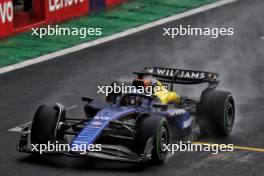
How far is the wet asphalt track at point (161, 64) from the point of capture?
53.1 feet

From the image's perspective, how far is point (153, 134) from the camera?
15945 mm

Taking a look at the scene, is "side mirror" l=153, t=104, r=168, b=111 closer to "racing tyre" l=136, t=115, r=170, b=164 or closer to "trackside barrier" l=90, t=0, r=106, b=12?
"racing tyre" l=136, t=115, r=170, b=164

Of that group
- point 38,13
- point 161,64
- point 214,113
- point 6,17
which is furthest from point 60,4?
point 214,113

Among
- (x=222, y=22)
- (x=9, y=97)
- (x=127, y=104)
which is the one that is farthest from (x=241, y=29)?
(x=127, y=104)

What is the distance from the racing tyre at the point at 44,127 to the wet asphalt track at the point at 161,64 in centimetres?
43

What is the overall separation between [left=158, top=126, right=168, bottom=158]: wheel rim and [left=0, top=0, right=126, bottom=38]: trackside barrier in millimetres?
12156

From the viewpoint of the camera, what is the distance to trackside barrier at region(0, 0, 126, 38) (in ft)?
91.7

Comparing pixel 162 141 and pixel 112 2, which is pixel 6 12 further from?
pixel 162 141

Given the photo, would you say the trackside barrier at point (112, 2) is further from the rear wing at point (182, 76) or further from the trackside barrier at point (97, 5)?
the rear wing at point (182, 76)

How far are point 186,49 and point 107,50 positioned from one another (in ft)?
7.90

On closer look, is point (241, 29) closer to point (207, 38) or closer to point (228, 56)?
point (207, 38)

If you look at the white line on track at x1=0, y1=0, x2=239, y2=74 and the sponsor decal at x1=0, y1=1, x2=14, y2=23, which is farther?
the sponsor decal at x1=0, y1=1, x2=14, y2=23

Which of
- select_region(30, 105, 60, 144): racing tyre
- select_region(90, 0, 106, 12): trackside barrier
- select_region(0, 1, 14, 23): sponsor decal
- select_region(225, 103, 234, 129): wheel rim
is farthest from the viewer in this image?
select_region(90, 0, 106, 12): trackside barrier

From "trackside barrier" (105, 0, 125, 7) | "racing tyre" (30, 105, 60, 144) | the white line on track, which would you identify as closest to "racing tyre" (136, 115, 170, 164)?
"racing tyre" (30, 105, 60, 144)
